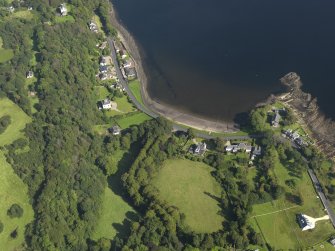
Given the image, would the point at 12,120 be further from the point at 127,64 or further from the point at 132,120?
the point at 127,64

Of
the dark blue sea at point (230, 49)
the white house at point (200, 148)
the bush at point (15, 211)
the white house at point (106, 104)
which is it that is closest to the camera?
the bush at point (15, 211)

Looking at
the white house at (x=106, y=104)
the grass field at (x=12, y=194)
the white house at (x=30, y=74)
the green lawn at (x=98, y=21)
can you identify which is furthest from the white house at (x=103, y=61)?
the grass field at (x=12, y=194)

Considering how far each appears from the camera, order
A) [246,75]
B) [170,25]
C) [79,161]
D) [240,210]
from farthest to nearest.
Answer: [170,25] < [246,75] < [79,161] < [240,210]

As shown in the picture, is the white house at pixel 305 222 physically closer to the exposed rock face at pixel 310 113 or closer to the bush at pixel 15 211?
the exposed rock face at pixel 310 113

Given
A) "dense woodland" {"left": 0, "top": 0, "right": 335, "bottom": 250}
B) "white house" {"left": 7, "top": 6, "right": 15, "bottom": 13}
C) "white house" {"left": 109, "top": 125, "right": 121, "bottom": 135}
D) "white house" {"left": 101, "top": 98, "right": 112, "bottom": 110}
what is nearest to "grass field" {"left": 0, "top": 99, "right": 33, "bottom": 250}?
"dense woodland" {"left": 0, "top": 0, "right": 335, "bottom": 250}

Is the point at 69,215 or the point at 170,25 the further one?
the point at 170,25

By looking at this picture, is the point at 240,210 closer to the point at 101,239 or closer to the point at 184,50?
the point at 101,239

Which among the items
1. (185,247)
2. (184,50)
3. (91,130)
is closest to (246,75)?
(184,50)
